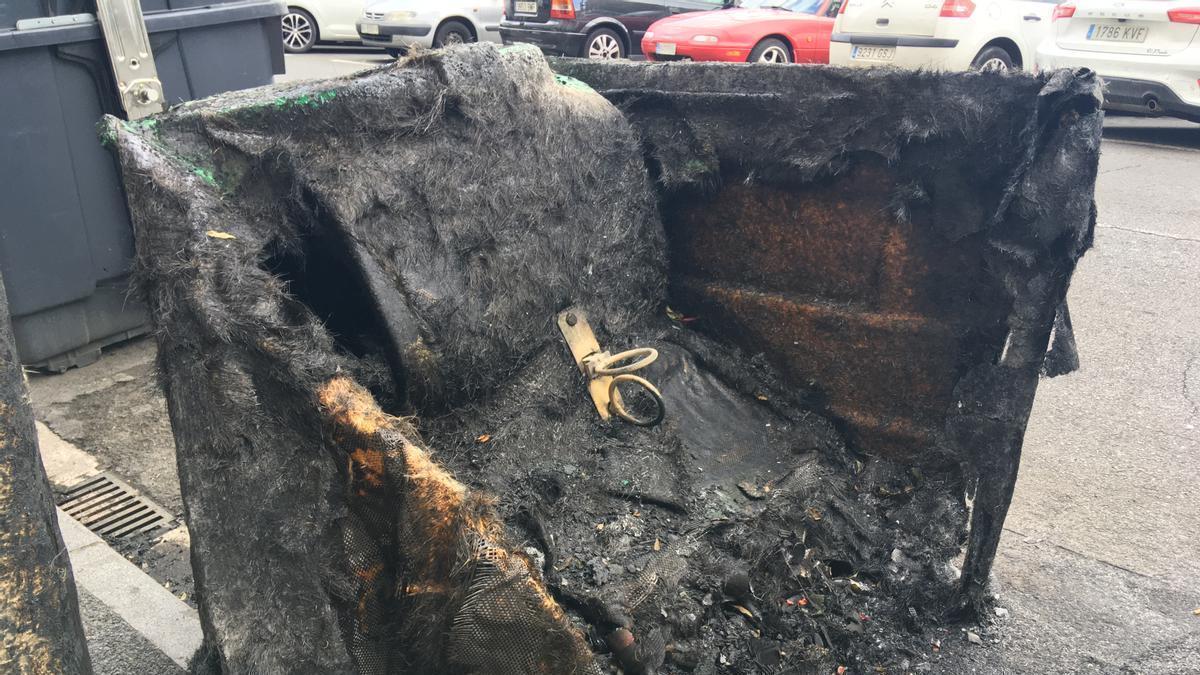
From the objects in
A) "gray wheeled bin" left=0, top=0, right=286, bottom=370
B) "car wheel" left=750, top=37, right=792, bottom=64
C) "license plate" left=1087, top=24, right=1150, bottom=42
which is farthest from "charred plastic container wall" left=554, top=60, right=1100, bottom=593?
"license plate" left=1087, top=24, right=1150, bottom=42

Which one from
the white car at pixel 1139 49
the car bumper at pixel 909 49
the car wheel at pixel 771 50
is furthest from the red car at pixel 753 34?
the white car at pixel 1139 49

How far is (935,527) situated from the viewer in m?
2.55

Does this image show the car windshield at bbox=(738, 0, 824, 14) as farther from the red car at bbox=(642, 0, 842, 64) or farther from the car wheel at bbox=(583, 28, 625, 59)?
the car wheel at bbox=(583, 28, 625, 59)

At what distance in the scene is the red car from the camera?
8859mm

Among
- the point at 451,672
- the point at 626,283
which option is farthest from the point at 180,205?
the point at 626,283

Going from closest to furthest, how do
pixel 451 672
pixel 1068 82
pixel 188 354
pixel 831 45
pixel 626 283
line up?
pixel 451 672 → pixel 188 354 → pixel 1068 82 → pixel 626 283 → pixel 831 45

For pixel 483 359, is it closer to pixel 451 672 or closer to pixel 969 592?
pixel 451 672

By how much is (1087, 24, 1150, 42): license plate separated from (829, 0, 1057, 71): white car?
25.0 inches

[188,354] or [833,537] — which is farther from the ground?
[188,354]

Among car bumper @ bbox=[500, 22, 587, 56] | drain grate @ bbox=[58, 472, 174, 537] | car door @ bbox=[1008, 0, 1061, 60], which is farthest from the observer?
car bumper @ bbox=[500, 22, 587, 56]

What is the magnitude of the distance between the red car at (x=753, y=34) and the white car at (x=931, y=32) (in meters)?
0.39

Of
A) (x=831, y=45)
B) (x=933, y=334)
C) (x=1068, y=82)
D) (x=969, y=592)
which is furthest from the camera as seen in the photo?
(x=831, y=45)

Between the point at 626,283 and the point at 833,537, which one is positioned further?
the point at 626,283

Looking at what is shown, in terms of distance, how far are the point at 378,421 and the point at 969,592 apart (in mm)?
1685
